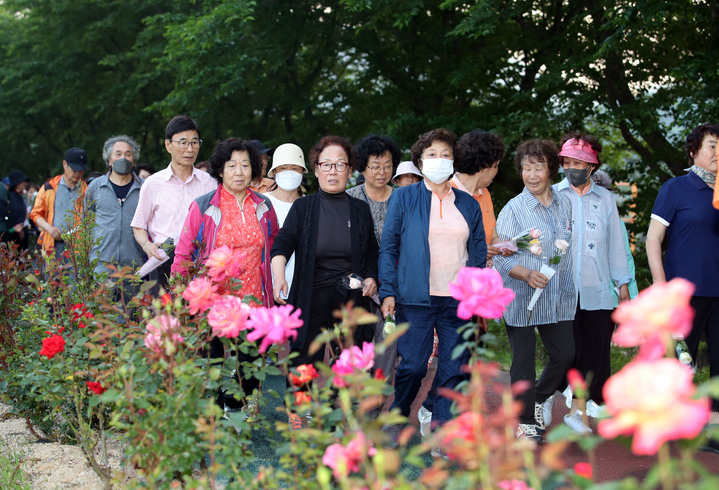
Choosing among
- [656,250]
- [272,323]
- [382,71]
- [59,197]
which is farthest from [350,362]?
[382,71]

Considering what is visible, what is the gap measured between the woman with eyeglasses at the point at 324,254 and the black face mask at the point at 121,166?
2367 millimetres

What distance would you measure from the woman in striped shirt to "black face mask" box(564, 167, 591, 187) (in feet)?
0.56

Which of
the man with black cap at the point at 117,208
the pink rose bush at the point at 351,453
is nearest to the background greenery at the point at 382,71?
the man with black cap at the point at 117,208

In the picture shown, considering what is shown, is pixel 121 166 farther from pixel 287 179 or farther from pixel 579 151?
pixel 579 151

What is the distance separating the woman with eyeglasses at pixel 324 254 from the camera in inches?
207

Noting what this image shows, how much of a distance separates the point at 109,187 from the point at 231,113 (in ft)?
39.7

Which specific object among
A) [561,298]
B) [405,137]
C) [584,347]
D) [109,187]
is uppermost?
[405,137]

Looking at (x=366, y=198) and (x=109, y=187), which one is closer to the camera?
(x=366, y=198)

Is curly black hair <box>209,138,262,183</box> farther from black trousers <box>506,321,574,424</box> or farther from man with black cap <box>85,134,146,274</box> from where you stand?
black trousers <box>506,321,574,424</box>

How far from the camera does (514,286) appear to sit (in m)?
5.39

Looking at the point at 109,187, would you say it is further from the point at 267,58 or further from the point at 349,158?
the point at 267,58

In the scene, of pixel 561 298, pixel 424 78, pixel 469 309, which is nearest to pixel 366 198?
pixel 561 298

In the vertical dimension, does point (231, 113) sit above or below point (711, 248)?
above

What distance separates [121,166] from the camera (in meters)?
7.07
